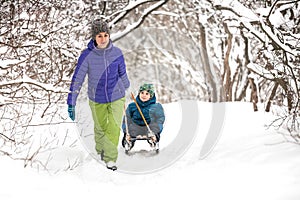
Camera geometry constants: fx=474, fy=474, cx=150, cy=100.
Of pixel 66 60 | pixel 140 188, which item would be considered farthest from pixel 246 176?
pixel 66 60

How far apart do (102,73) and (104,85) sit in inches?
5.4

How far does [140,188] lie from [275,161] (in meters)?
1.29

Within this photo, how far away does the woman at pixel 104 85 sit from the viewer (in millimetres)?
5195

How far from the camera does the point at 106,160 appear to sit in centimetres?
548

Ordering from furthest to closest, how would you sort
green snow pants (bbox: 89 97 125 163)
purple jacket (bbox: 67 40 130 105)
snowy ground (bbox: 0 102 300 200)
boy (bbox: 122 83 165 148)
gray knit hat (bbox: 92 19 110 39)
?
boy (bbox: 122 83 165 148), green snow pants (bbox: 89 97 125 163), purple jacket (bbox: 67 40 130 105), gray knit hat (bbox: 92 19 110 39), snowy ground (bbox: 0 102 300 200)

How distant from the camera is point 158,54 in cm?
1723

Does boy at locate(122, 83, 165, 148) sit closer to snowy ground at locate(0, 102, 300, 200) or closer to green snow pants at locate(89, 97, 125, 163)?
snowy ground at locate(0, 102, 300, 200)

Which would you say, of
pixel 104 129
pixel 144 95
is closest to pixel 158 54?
pixel 144 95

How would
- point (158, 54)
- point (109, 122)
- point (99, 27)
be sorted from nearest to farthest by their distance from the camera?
1. point (99, 27)
2. point (109, 122)
3. point (158, 54)

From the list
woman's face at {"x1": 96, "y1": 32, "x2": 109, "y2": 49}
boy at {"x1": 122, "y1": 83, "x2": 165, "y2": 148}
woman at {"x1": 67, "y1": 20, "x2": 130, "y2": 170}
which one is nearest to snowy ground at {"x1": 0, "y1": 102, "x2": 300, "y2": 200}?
woman at {"x1": 67, "y1": 20, "x2": 130, "y2": 170}

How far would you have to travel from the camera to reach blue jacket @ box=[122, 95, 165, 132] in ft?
20.4

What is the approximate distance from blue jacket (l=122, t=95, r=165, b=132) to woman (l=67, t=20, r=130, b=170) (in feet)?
2.25

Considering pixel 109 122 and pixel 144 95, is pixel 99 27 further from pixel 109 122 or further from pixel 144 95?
pixel 144 95

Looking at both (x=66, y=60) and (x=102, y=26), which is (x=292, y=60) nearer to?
(x=102, y=26)
